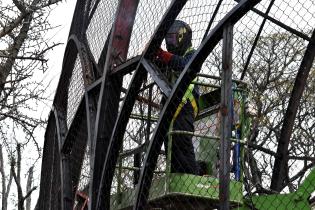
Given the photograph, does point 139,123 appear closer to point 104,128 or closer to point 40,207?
point 104,128

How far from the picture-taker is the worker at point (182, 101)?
7.27 meters

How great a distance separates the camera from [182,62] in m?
7.33

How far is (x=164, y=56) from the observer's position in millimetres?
7133

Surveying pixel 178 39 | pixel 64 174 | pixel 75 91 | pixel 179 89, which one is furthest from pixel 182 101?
pixel 75 91

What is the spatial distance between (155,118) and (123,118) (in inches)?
60.4

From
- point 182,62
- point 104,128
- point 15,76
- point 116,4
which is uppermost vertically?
point 15,76

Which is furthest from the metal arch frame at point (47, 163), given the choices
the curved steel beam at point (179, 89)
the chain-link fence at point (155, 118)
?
the curved steel beam at point (179, 89)

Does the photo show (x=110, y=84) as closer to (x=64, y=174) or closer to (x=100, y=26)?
(x=100, y=26)

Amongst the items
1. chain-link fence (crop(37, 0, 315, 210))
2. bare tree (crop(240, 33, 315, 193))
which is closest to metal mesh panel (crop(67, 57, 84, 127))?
chain-link fence (crop(37, 0, 315, 210))

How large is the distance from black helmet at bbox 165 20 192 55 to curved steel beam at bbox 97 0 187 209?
0.79 metres

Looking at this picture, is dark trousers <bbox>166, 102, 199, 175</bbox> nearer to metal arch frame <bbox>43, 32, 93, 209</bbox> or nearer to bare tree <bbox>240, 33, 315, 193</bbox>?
metal arch frame <bbox>43, 32, 93, 209</bbox>

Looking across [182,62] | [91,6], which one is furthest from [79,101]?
[182,62]

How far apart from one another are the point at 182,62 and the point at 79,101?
1.56 metres

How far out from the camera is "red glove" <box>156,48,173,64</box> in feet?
22.8
